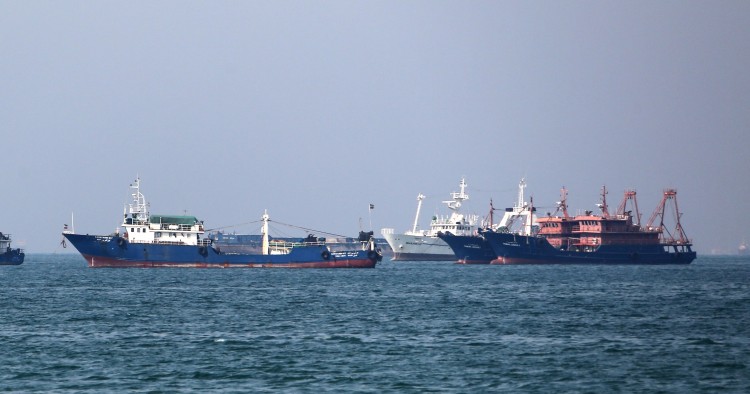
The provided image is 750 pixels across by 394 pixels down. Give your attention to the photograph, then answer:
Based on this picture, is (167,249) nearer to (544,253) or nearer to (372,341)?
(544,253)

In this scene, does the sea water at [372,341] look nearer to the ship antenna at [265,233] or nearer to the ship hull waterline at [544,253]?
the ship antenna at [265,233]

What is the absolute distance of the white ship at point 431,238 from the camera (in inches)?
7028

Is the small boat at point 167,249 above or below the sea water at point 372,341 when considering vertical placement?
above

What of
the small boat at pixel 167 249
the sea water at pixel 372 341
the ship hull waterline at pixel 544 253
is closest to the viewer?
the sea water at pixel 372 341

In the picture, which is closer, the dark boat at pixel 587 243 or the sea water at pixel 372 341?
the sea water at pixel 372 341

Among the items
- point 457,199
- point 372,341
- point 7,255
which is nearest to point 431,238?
point 457,199

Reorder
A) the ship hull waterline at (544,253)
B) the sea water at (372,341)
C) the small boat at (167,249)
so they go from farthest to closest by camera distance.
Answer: the ship hull waterline at (544,253), the small boat at (167,249), the sea water at (372,341)

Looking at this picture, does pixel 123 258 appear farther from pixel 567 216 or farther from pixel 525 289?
pixel 567 216

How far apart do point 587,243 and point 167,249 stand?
67284 millimetres

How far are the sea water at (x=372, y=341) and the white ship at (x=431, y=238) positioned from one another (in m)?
100

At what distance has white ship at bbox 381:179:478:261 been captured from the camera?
586ft

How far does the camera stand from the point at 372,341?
43844 millimetres

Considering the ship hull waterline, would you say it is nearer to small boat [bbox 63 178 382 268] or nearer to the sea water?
small boat [bbox 63 178 382 268]

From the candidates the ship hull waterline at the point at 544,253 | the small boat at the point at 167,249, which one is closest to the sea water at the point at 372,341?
the small boat at the point at 167,249
